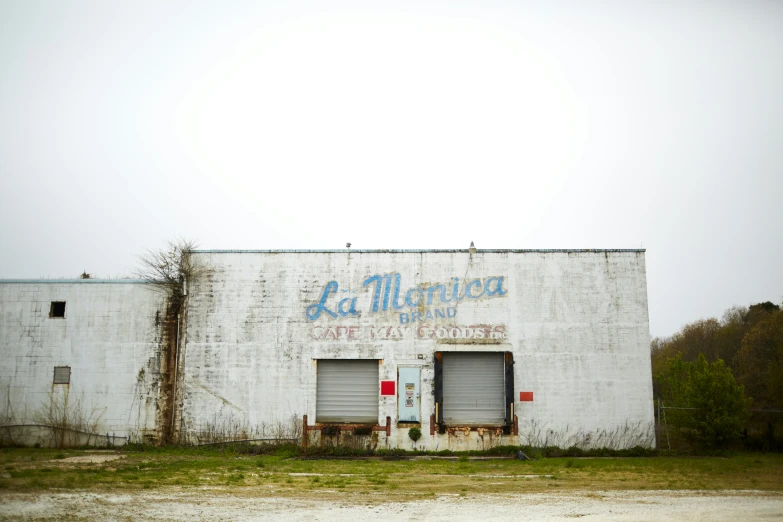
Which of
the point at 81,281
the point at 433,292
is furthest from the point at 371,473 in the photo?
the point at 81,281

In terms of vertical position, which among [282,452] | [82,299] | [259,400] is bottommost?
[282,452]

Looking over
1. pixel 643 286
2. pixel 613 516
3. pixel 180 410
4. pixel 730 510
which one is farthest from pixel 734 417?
pixel 180 410

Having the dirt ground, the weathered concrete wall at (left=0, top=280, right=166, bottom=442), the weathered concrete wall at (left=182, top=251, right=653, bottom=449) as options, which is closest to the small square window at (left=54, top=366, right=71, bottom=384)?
the weathered concrete wall at (left=0, top=280, right=166, bottom=442)

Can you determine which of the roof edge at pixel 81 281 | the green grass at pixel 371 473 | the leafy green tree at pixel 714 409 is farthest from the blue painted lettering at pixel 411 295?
the leafy green tree at pixel 714 409

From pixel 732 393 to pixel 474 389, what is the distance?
841cm

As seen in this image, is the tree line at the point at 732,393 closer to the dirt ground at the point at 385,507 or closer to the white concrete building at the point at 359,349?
the white concrete building at the point at 359,349

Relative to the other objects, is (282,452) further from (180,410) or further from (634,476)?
(634,476)

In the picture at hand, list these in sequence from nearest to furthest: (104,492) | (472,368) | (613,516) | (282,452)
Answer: (613,516) → (104,492) → (282,452) → (472,368)

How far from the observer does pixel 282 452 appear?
1998cm

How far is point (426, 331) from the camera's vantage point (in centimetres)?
2136

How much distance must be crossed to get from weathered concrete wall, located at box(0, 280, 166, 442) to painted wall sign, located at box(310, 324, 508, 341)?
5.61 metres

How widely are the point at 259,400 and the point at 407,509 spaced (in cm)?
1111

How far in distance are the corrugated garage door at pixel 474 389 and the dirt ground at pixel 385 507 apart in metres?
8.42

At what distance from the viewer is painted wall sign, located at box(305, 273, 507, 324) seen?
21531 mm
